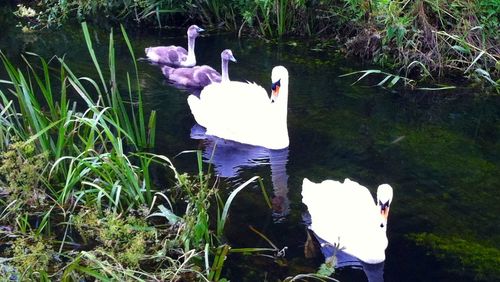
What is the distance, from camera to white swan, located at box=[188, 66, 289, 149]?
7387 mm

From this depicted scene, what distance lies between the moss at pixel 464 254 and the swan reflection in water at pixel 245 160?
1.20 m

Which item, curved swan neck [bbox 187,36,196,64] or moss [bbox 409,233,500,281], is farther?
curved swan neck [bbox 187,36,196,64]

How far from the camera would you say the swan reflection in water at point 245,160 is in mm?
6340

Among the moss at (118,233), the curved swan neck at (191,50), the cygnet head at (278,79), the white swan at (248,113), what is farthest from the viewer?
the curved swan neck at (191,50)

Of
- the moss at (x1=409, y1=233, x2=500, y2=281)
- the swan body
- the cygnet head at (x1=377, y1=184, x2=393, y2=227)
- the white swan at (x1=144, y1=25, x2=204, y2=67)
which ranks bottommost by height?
the moss at (x1=409, y1=233, x2=500, y2=281)

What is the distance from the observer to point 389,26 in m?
9.90

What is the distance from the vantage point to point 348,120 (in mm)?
8102

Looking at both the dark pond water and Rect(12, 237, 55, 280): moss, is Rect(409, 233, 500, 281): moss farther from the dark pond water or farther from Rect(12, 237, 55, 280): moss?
Rect(12, 237, 55, 280): moss

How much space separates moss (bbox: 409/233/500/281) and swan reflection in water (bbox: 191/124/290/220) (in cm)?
120

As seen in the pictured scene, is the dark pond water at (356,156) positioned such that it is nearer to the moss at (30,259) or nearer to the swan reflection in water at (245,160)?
the swan reflection in water at (245,160)

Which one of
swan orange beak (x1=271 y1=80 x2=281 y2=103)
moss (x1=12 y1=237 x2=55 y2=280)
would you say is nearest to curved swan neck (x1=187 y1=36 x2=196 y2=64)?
swan orange beak (x1=271 y1=80 x2=281 y2=103)

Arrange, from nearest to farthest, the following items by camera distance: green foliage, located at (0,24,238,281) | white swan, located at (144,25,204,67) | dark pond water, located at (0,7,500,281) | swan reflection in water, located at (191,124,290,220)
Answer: green foliage, located at (0,24,238,281) < dark pond water, located at (0,7,500,281) < swan reflection in water, located at (191,124,290,220) < white swan, located at (144,25,204,67)

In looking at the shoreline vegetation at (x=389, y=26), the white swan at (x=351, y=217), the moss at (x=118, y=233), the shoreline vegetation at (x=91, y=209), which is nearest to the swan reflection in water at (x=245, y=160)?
the white swan at (x=351, y=217)

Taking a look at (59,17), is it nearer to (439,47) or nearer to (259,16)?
(259,16)
